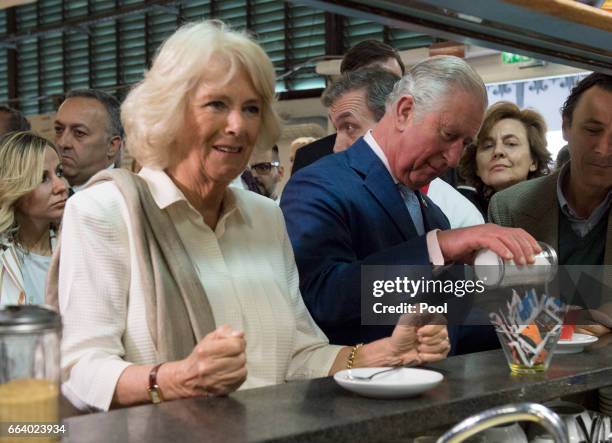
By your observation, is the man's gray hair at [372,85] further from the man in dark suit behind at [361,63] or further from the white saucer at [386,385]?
the white saucer at [386,385]

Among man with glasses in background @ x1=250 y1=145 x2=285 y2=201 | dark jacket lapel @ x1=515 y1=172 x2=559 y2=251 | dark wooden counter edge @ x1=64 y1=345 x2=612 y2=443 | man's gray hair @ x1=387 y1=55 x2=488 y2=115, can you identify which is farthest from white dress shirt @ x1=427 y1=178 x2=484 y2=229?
man with glasses in background @ x1=250 y1=145 x2=285 y2=201

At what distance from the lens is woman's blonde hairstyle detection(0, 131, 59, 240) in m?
3.56

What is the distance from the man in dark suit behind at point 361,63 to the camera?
3.70m

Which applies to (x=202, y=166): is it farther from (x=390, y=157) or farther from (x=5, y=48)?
(x=5, y=48)

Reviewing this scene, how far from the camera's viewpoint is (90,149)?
4.39m

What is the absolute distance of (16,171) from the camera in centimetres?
362

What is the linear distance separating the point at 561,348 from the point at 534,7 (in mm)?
837

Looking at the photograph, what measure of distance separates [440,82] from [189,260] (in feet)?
2.70

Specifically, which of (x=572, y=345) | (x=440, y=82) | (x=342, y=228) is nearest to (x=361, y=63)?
→ (x=440, y=82)

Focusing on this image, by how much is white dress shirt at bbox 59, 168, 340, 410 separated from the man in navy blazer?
3.8 inches

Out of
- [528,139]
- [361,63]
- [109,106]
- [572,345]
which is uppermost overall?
[361,63]

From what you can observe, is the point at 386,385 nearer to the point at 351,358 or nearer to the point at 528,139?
the point at 351,358

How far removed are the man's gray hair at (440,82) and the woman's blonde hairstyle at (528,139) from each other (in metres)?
1.65

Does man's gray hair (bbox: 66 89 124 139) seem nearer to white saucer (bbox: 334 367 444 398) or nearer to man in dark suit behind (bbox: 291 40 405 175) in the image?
man in dark suit behind (bbox: 291 40 405 175)
